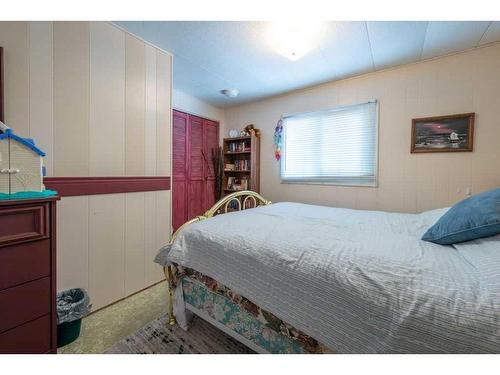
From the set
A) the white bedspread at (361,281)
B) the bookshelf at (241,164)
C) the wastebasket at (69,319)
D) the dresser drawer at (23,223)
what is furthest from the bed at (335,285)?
the bookshelf at (241,164)

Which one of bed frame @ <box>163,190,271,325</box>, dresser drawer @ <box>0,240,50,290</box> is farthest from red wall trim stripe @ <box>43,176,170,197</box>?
bed frame @ <box>163,190,271,325</box>

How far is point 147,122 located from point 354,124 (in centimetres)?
238

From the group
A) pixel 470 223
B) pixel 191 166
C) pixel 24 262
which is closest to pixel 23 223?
pixel 24 262

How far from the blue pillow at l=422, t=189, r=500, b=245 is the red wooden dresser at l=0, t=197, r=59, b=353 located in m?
1.98

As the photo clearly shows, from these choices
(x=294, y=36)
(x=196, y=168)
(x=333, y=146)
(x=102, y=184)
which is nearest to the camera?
(x=102, y=184)

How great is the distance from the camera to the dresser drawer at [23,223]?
40.7 inches

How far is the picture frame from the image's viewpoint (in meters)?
2.15

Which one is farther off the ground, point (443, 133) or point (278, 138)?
point (278, 138)

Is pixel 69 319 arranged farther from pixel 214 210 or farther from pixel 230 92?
pixel 230 92

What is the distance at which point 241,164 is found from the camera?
12.7 ft

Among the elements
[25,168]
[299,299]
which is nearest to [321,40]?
[299,299]

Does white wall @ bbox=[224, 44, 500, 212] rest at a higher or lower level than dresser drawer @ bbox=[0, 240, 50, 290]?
higher

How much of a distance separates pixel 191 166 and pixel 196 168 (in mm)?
118

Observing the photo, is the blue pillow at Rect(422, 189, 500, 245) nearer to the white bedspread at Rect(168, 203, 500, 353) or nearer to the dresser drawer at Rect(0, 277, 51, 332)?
the white bedspread at Rect(168, 203, 500, 353)
